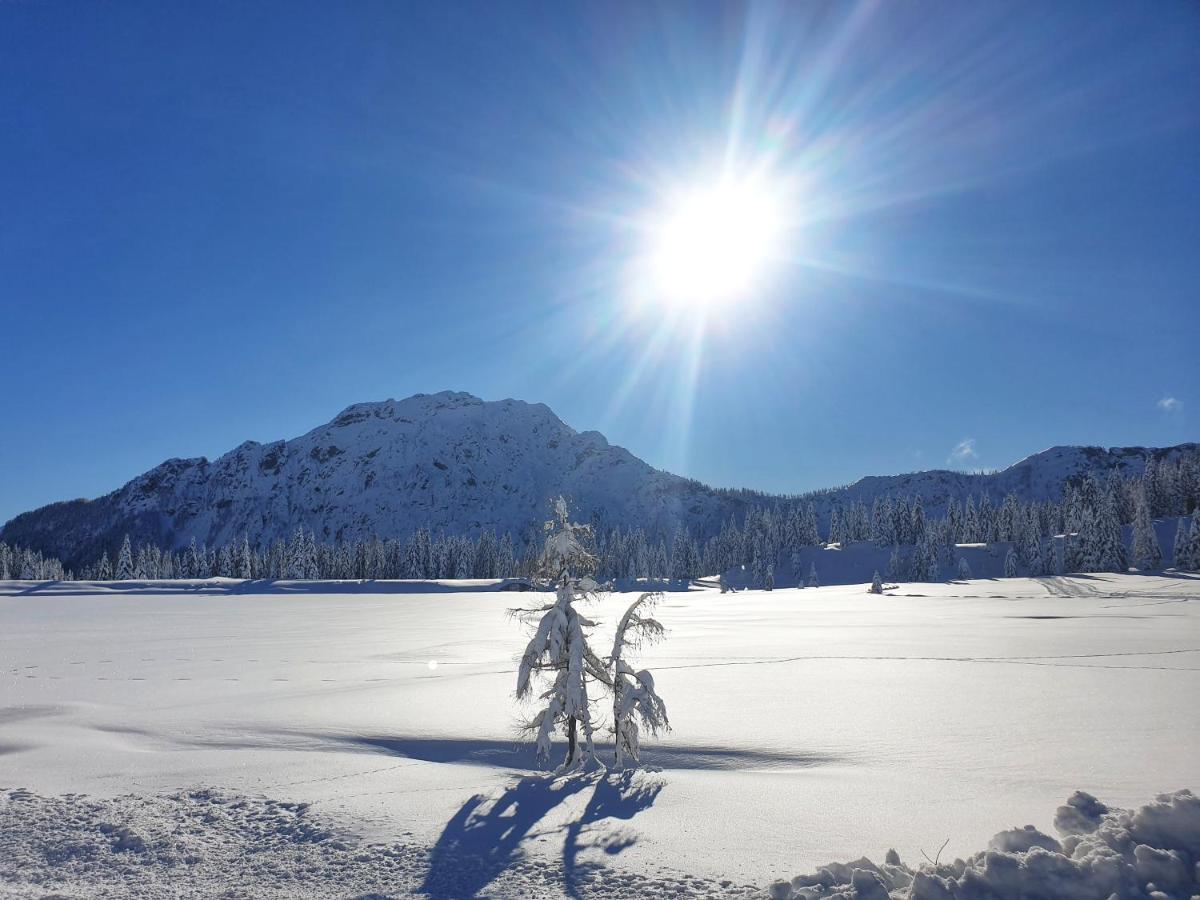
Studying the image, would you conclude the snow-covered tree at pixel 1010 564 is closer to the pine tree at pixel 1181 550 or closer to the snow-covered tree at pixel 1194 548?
the pine tree at pixel 1181 550

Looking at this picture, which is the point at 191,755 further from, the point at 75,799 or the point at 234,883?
the point at 234,883

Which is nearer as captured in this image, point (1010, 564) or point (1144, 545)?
point (1144, 545)

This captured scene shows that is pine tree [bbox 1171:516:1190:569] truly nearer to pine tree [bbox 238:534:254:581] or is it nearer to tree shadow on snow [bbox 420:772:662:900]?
tree shadow on snow [bbox 420:772:662:900]

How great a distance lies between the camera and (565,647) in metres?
10.6

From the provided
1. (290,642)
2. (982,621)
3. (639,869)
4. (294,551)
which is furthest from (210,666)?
(294,551)

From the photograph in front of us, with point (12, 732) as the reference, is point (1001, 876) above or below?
above

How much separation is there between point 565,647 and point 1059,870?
22.6 feet

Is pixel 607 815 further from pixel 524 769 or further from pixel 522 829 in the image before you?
pixel 524 769

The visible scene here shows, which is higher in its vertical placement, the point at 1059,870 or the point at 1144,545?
the point at 1144,545

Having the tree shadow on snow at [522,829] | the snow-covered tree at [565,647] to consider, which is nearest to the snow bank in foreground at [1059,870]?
the tree shadow on snow at [522,829]

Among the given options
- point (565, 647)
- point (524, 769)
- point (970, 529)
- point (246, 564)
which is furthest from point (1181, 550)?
point (246, 564)

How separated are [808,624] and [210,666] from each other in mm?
28600

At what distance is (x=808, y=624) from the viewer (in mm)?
35875

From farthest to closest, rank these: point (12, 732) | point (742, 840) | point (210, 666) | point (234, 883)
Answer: point (210, 666) < point (12, 732) < point (742, 840) < point (234, 883)
